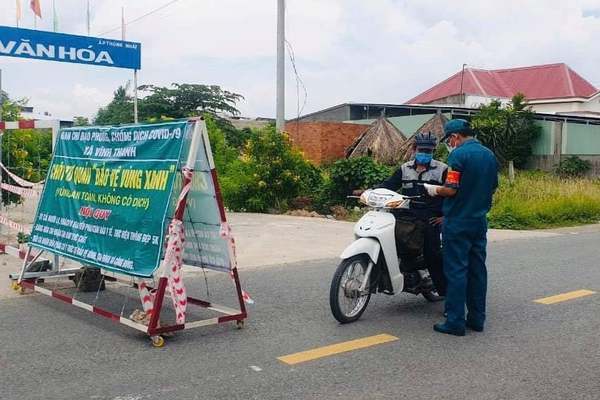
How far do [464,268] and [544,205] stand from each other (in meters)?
11.4

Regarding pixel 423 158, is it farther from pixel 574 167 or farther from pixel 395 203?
pixel 574 167

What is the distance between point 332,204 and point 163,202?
11.8 m

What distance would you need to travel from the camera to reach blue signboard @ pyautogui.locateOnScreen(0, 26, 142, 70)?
30.2 ft

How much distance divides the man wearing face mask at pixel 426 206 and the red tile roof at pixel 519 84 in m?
41.5

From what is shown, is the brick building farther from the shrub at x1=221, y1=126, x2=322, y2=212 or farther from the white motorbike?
the white motorbike

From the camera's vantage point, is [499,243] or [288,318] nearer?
[288,318]

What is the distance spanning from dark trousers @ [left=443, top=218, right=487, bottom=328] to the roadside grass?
9.37 metres

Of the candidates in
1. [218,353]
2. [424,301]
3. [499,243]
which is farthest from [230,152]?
[218,353]

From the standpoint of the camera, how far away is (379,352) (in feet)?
16.4

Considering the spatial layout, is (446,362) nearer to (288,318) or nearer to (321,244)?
(288,318)

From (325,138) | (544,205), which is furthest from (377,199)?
(325,138)

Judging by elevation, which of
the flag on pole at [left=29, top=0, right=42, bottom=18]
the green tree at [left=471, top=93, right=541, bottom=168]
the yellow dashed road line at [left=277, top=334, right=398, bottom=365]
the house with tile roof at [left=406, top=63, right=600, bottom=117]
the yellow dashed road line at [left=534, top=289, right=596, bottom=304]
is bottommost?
the yellow dashed road line at [left=534, top=289, right=596, bottom=304]

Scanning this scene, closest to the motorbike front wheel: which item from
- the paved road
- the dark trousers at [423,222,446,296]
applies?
the paved road

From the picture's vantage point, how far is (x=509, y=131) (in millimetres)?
28266
